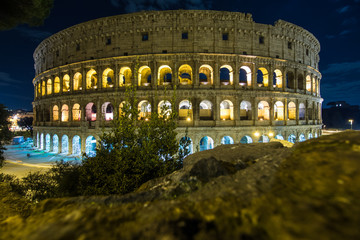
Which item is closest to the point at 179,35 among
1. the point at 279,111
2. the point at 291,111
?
the point at 279,111

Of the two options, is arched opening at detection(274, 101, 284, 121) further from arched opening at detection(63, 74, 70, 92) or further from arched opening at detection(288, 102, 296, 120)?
arched opening at detection(63, 74, 70, 92)

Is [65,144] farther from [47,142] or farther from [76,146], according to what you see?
[47,142]

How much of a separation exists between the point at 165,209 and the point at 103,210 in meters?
0.90

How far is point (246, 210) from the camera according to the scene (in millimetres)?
1648

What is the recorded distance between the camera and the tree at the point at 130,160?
5.42 meters

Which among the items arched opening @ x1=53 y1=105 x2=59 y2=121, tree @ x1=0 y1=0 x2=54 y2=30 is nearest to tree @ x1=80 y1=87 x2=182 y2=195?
tree @ x1=0 y1=0 x2=54 y2=30

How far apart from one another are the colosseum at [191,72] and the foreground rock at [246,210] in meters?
15.4

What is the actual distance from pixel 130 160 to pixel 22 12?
9.94 meters

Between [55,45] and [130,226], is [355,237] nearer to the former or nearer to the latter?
[130,226]

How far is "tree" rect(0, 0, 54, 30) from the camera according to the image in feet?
25.3

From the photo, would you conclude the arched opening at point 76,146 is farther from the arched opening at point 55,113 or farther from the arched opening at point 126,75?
the arched opening at point 126,75

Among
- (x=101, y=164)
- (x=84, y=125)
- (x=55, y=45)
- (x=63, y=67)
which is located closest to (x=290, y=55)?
(x=101, y=164)

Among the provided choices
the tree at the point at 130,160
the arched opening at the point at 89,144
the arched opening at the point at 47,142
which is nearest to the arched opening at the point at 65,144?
the arched opening at the point at 47,142

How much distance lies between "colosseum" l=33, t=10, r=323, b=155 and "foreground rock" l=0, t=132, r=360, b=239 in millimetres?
15392
